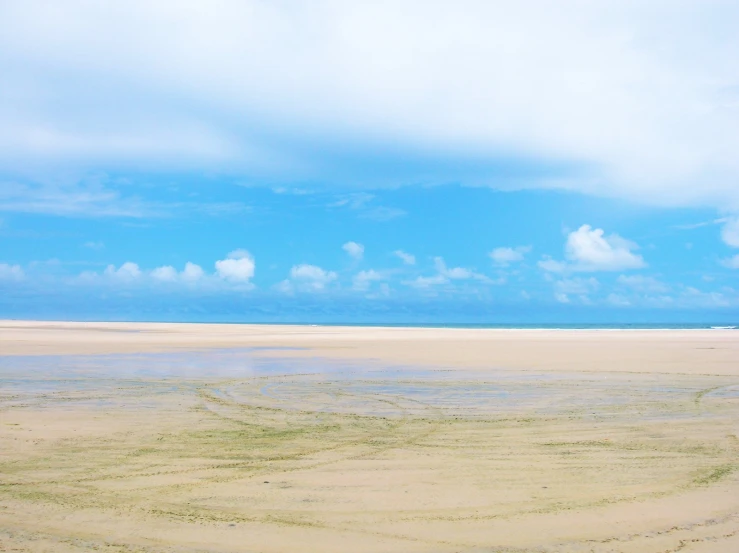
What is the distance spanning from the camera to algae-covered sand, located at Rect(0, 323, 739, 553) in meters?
6.64

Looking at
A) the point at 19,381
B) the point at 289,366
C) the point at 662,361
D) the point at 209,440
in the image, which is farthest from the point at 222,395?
the point at 662,361

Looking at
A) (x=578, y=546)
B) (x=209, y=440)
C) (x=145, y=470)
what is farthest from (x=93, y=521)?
(x=578, y=546)

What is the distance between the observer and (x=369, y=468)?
9.30 meters

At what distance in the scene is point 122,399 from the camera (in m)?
16.5

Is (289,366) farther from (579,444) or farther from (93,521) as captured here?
(93,521)

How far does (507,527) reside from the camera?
6.85 meters

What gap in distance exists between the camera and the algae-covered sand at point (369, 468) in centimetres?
664

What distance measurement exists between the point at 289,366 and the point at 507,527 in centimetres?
2079

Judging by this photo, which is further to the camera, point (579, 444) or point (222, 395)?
point (222, 395)

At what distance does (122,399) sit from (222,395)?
8.54ft

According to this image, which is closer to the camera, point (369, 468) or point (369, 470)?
point (369, 470)

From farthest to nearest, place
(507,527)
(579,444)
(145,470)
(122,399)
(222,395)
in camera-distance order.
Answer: (222,395), (122,399), (579,444), (145,470), (507,527)

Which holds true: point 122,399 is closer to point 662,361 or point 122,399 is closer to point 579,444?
point 579,444

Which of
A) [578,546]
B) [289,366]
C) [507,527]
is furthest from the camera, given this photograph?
[289,366]
